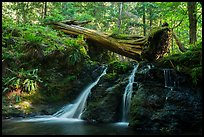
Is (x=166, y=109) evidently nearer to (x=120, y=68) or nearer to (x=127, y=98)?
(x=127, y=98)

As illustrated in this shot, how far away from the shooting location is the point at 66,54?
31.3 ft

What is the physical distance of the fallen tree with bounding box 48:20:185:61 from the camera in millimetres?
8125

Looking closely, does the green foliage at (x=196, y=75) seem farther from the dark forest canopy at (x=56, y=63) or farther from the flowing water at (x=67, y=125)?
the flowing water at (x=67, y=125)

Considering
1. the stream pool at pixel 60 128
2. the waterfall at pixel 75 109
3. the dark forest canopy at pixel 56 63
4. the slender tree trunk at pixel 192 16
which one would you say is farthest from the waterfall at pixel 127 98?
the slender tree trunk at pixel 192 16

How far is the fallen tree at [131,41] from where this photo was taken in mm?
8125

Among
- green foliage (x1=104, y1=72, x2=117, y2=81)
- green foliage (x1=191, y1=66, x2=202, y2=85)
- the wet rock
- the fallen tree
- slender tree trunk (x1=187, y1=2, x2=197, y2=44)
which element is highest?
slender tree trunk (x1=187, y1=2, x2=197, y2=44)

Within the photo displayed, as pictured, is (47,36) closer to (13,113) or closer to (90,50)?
(90,50)

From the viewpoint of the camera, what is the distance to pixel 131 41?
9.91 m

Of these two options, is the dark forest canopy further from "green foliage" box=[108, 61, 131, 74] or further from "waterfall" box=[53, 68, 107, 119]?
"waterfall" box=[53, 68, 107, 119]

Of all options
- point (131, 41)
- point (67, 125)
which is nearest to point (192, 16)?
point (131, 41)

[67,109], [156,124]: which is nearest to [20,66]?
[67,109]

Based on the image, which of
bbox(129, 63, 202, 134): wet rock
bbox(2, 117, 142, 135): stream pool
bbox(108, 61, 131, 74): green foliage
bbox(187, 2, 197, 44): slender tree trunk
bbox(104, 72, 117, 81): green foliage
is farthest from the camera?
bbox(187, 2, 197, 44): slender tree trunk

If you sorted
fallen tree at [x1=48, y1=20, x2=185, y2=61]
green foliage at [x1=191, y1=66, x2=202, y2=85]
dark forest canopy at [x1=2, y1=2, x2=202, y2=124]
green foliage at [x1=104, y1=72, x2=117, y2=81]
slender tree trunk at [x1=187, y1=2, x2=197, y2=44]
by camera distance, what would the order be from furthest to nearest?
slender tree trunk at [x1=187, y1=2, x2=197, y2=44] → fallen tree at [x1=48, y1=20, x2=185, y2=61] → green foliage at [x1=104, y1=72, x2=117, y2=81] → dark forest canopy at [x1=2, y1=2, x2=202, y2=124] → green foliage at [x1=191, y1=66, x2=202, y2=85]

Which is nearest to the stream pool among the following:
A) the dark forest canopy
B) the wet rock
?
the wet rock
